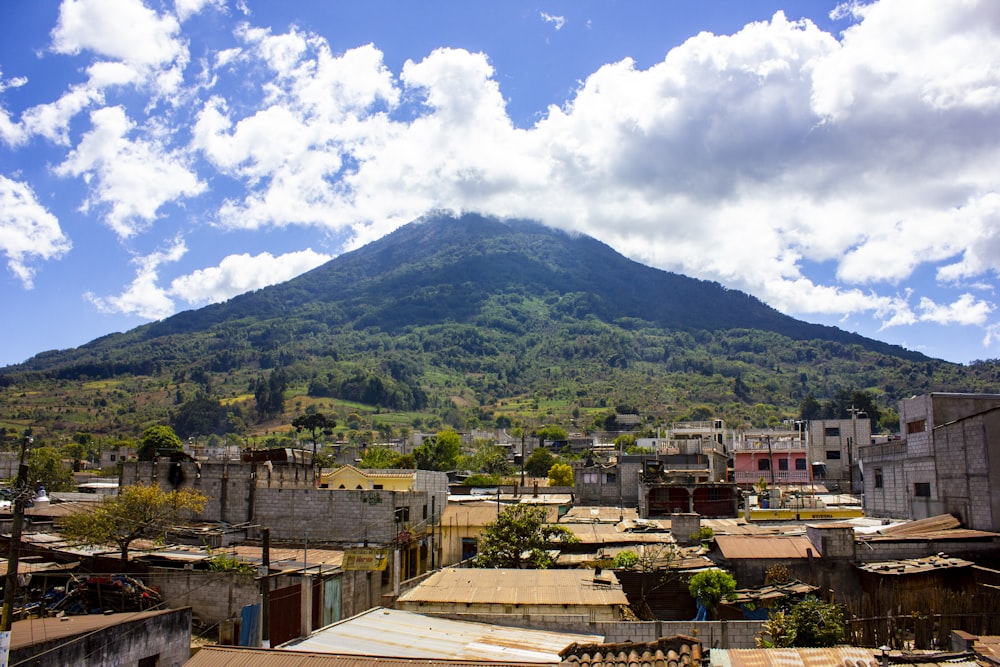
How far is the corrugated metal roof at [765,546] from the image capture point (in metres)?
18.5

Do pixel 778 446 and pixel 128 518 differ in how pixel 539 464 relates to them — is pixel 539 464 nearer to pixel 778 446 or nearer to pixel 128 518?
pixel 778 446

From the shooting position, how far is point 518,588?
18844mm

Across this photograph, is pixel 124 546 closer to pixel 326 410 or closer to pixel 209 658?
pixel 209 658

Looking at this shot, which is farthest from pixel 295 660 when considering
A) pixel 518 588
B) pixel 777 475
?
pixel 777 475

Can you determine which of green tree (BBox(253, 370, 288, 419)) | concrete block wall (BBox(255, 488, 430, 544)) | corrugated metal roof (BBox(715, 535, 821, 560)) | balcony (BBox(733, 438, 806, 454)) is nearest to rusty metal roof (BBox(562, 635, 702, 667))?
corrugated metal roof (BBox(715, 535, 821, 560))

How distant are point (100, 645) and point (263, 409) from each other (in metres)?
146

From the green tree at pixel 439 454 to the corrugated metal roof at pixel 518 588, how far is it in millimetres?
55493

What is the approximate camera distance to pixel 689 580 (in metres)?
18.6

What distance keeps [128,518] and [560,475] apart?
52.9m

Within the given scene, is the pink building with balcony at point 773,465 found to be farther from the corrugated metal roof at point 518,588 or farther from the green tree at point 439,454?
the corrugated metal roof at point 518,588

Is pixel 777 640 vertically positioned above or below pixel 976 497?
below

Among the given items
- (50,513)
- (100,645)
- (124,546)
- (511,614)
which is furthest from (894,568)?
(50,513)

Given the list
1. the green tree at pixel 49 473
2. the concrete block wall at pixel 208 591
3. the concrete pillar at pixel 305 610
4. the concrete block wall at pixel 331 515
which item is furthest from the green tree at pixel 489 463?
the concrete pillar at pixel 305 610

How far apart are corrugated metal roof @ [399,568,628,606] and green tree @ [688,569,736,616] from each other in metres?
1.76
